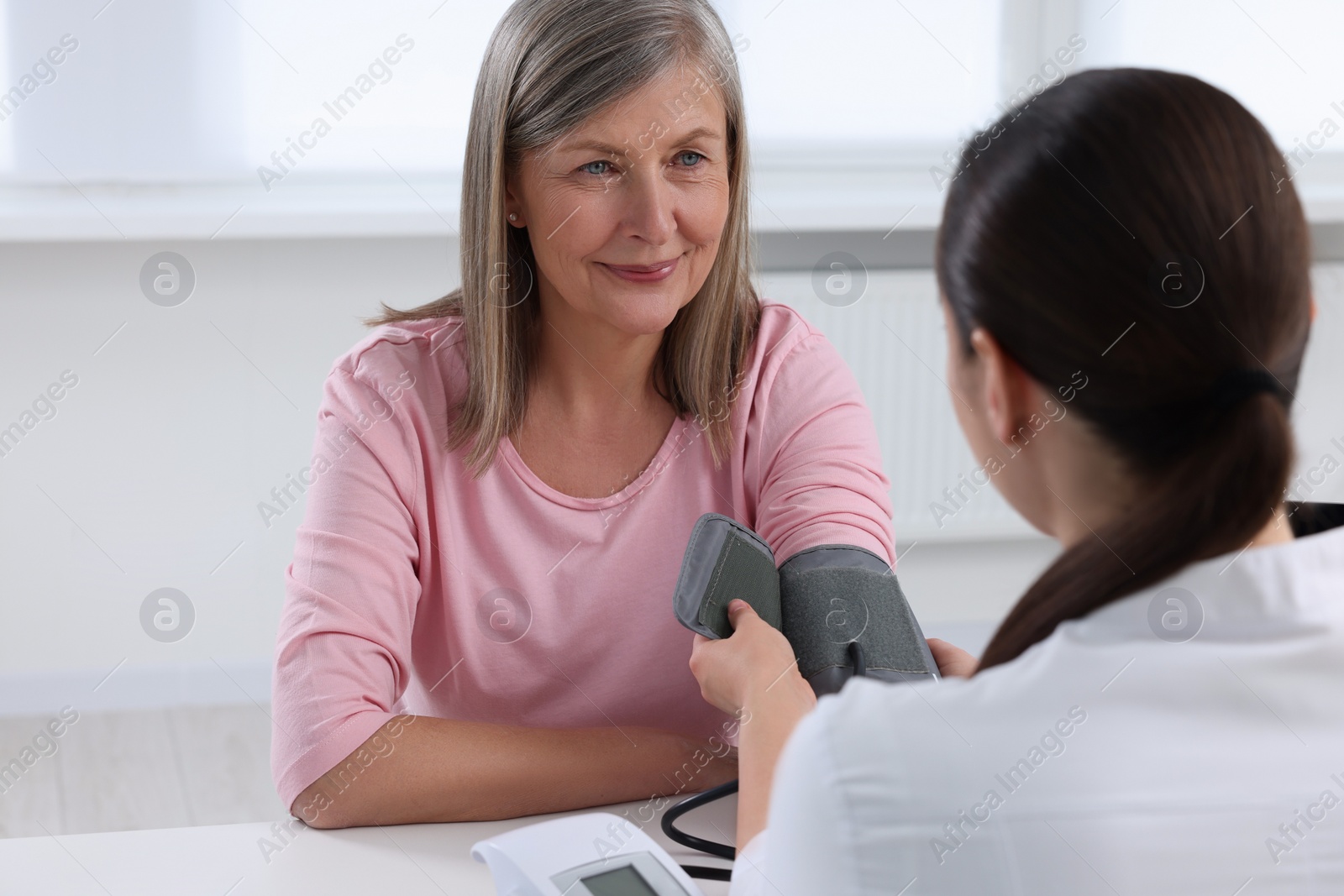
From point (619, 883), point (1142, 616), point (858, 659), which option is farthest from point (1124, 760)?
point (858, 659)

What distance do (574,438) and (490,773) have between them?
446 millimetres

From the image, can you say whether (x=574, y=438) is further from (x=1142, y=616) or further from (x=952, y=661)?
(x=1142, y=616)

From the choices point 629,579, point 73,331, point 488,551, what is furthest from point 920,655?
point 73,331

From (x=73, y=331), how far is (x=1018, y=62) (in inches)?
90.0

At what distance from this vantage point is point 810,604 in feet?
3.86

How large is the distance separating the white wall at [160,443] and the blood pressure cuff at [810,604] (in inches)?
72.1

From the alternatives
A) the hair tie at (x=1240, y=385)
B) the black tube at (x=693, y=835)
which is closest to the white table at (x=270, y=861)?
the black tube at (x=693, y=835)

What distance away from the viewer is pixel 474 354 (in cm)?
137

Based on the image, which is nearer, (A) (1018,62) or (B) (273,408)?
(B) (273,408)

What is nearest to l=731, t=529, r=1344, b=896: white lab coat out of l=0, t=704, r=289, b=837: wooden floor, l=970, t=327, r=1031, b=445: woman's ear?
l=970, t=327, r=1031, b=445: woman's ear

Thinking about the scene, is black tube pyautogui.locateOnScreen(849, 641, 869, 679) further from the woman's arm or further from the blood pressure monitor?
the blood pressure monitor

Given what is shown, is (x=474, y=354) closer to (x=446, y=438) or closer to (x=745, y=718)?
(x=446, y=438)

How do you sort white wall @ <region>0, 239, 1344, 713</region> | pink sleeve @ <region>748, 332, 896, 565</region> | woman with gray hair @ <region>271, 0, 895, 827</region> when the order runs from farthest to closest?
white wall @ <region>0, 239, 1344, 713</region> < pink sleeve @ <region>748, 332, 896, 565</region> < woman with gray hair @ <region>271, 0, 895, 827</region>

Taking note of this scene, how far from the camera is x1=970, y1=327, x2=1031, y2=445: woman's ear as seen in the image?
72 centimetres
